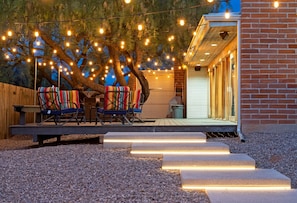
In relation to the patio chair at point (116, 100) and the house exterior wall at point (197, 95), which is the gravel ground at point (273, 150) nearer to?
the patio chair at point (116, 100)

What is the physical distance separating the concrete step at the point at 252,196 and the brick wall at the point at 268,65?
4.08m


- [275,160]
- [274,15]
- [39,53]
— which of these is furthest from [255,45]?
[39,53]

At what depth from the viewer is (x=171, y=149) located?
17.5 feet

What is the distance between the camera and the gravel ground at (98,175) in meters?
3.33

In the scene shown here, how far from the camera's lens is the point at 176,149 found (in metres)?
5.30

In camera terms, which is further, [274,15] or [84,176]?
[274,15]

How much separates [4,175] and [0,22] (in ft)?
19.8

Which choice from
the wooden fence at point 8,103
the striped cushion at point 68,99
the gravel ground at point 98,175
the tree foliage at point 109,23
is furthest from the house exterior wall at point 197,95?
the gravel ground at point 98,175

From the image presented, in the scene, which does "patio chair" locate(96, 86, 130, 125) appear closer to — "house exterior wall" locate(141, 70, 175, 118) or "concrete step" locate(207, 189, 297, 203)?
"concrete step" locate(207, 189, 297, 203)

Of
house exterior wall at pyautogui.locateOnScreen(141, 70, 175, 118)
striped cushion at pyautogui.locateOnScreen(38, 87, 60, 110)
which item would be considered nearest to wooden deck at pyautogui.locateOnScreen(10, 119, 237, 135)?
striped cushion at pyautogui.locateOnScreen(38, 87, 60, 110)

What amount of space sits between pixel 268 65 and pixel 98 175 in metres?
4.40

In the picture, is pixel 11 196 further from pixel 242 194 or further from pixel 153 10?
pixel 153 10

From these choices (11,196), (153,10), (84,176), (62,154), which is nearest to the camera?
(11,196)

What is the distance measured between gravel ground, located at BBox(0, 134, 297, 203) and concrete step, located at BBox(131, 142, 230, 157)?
0.60 ft
